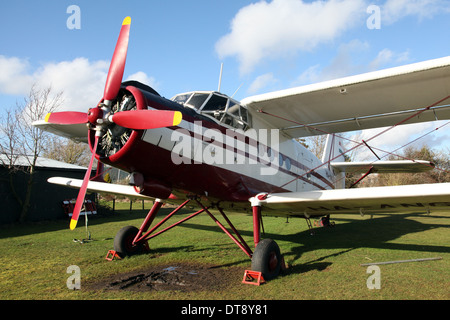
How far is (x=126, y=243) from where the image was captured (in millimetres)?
6449

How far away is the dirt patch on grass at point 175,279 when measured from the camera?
4.36 meters

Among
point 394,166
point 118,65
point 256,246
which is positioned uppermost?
point 118,65

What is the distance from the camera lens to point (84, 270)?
5.40m

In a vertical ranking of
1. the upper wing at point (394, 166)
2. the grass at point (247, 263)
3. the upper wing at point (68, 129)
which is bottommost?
the grass at point (247, 263)

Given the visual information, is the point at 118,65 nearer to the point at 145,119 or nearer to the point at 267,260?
the point at 145,119

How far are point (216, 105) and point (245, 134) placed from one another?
0.92 m

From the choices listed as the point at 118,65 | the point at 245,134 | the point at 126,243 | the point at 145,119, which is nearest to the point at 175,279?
the point at 126,243

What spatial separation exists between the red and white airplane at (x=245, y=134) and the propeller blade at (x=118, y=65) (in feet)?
0.06

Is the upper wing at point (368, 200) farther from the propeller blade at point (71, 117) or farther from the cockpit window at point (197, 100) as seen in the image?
the propeller blade at point (71, 117)

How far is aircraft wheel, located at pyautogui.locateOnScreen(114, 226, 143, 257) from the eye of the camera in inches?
249

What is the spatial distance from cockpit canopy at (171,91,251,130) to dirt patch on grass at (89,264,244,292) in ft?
9.60

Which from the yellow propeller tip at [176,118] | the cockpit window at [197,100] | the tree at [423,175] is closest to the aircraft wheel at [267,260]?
the yellow propeller tip at [176,118]

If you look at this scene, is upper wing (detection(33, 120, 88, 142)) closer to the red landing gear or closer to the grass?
the red landing gear
